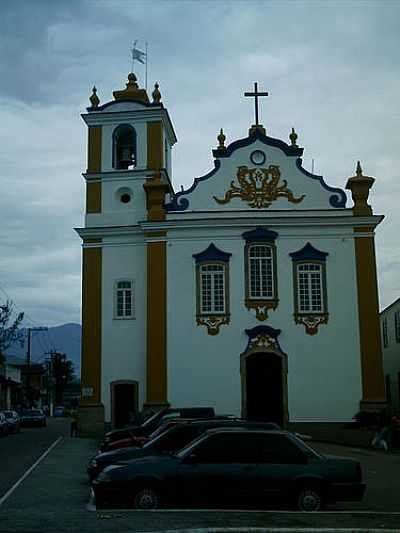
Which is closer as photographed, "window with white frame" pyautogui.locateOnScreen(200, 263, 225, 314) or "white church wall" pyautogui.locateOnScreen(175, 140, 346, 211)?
"window with white frame" pyautogui.locateOnScreen(200, 263, 225, 314)

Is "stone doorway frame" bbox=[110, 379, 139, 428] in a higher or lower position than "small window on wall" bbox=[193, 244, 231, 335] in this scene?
lower

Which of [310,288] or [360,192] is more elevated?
[360,192]

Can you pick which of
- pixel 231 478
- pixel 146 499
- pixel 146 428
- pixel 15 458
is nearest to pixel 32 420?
pixel 15 458

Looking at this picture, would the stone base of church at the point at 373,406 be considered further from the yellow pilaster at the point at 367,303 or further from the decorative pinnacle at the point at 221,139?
the decorative pinnacle at the point at 221,139

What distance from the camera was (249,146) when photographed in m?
33.6

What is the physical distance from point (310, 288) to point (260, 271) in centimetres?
211

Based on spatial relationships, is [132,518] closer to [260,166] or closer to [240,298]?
[240,298]

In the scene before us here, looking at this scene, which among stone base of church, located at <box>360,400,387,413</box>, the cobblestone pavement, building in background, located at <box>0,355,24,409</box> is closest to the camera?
the cobblestone pavement

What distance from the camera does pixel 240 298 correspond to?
3228 cm

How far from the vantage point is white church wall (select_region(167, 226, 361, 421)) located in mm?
31641

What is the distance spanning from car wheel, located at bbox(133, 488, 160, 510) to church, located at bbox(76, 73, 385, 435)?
1886cm

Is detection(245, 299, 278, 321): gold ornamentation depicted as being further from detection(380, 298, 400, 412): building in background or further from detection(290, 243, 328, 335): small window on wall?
detection(380, 298, 400, 412): building in background

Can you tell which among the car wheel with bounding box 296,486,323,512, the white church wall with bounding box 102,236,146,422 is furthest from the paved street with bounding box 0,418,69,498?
the car wheel with bounding box 296,486,323,512

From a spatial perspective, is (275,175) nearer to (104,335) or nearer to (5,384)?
(104,335)
